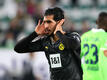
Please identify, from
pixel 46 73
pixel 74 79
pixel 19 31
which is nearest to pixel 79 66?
pixel 74 79

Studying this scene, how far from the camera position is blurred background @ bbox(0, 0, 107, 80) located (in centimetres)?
1142

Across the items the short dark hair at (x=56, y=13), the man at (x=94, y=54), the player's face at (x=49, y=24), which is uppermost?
the short dark hair at (x=56, y=13)

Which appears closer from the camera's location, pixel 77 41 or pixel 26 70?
pixel 77 41

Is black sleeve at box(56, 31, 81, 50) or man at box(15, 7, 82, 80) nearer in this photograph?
black sleeve at box(56, 31, 81, 50)

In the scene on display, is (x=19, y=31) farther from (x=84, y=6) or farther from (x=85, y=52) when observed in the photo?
(x=85, y=52)

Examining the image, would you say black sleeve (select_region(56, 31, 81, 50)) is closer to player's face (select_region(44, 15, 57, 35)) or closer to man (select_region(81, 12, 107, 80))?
player's face (select_region(44, 15, 57, 35))

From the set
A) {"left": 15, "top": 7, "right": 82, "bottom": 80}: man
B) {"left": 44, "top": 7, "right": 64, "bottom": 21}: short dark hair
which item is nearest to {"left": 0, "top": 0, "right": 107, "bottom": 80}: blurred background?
{"left": 15, "top": 7, "right": 82, "bottom": 80}: man

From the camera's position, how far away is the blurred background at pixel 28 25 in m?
11.4

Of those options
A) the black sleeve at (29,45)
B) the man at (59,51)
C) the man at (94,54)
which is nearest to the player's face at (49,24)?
the man at (59,51)

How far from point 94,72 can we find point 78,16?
24.3 ft

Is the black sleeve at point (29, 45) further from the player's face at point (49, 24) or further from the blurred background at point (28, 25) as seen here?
the blurred background at point (28, 25)

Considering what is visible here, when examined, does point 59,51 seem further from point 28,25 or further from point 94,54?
point 28,25

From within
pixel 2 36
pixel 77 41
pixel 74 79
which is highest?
pixel 2 36

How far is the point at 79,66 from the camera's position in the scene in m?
5.96
